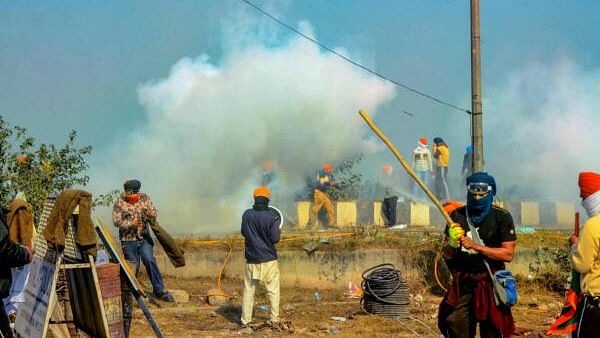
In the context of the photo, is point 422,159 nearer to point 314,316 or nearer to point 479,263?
point 314,316

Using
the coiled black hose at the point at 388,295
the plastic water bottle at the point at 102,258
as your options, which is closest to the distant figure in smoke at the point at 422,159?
the coiled black hose at the point at 388,295

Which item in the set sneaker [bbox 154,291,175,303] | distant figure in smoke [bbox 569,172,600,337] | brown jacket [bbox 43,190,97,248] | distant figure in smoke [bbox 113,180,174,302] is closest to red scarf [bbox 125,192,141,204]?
distant figure in smoke [bbox 113,180,174,302]

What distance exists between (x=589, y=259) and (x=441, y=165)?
51.6 feet

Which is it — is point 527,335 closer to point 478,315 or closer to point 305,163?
point 478,315

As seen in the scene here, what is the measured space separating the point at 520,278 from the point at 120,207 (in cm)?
694

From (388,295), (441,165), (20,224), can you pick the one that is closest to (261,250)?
(388,295)

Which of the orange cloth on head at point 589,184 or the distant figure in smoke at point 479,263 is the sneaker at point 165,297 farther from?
the orange cloth on head at point 589,184

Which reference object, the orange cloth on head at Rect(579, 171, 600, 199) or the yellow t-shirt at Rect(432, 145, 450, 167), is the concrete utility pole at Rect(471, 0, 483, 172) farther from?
the orange cloth on head at Rect(579, 171, 600, 199)

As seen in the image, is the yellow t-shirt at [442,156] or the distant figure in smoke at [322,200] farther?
the yellow t-shirt at [442,156]

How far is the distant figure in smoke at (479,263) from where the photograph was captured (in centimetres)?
685

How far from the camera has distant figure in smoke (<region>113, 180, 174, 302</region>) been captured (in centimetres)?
1278

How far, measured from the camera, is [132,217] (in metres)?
12.8

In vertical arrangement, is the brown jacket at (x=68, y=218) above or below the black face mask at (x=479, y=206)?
below

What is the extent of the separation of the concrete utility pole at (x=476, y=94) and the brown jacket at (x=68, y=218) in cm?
906
